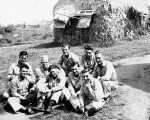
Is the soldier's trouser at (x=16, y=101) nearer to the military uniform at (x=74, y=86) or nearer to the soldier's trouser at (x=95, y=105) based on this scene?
the military uniform at (x=74, y=86)

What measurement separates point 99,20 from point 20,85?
1149 cm

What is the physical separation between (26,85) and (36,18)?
2812 inches

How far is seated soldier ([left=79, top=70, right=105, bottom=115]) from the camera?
706 cm

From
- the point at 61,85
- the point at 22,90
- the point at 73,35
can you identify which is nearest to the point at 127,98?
the point at 61,85

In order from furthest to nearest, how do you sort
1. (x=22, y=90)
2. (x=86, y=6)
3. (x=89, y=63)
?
(x=86, y=6), (x=89, y=63), (x=22, y=90)

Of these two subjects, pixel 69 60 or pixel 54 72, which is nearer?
pixel 54 72

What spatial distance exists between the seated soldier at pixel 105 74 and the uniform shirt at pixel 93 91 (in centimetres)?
37

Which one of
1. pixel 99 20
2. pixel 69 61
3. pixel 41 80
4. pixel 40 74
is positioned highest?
pixel 99 20

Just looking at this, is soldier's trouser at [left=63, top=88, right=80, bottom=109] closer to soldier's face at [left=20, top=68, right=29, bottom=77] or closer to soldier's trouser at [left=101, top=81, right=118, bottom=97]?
soldier's trouser at [left=101, top=81, right=118, bottom=97]

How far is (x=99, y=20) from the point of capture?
60.4 feet

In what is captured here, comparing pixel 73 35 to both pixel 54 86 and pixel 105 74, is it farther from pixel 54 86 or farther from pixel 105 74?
pixel 54 86

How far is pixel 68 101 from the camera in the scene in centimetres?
762

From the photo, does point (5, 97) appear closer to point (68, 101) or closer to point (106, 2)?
point (68, 101)

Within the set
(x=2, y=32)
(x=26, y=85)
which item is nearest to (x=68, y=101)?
(x=26, y=85)
